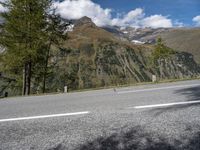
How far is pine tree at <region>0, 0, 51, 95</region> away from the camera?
74.5 ft

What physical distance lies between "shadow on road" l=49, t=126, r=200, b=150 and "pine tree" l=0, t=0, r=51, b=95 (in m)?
19.0

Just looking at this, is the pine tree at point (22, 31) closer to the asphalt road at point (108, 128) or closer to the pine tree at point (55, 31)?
the pine tree at point (55, 31)

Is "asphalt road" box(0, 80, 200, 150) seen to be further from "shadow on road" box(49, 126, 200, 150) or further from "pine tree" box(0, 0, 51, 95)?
"pine tree" box(0, 0, 51, 95)

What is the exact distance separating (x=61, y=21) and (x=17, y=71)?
668 centimetres

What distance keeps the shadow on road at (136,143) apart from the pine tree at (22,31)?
62.2 feet

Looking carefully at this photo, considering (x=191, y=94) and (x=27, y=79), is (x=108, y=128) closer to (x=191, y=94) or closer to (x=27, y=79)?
(x=191, y=94)

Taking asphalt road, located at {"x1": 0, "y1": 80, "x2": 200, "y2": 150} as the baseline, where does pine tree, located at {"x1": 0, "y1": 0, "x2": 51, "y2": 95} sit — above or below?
above

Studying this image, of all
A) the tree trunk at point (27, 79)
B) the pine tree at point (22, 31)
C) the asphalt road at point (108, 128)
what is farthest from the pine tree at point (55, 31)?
the asphalt road at point (108, 128)

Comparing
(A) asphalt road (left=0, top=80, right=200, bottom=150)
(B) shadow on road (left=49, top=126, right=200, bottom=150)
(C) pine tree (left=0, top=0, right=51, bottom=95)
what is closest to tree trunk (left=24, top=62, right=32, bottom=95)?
(C) pine tree (left=0, top=0, right=51, bottom=95)

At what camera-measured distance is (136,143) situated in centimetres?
418

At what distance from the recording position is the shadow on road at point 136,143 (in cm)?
396

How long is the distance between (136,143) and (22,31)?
20.7 metres

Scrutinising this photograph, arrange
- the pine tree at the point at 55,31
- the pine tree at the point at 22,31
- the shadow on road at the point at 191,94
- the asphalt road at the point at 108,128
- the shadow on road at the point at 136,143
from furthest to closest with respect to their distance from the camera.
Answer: the pine tree at the point at 55,31 < the pine tree at the point at 22,31 < the shadow on road at the point at 191,94 < the asphalt road at the point at 108,128 < the shadow on road at the point at 136,143

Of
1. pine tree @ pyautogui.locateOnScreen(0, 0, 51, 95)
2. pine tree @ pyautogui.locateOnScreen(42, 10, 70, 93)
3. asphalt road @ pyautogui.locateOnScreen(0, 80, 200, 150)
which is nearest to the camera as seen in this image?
asphalt road @ pyautogui.locateOnScreen(0, 80, 200, 150)
